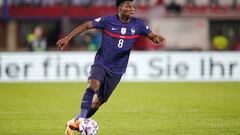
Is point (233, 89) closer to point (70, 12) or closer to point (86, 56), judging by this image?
point (86, 56)

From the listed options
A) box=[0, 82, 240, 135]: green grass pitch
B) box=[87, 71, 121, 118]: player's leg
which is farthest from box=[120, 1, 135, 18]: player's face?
box=[0, 82, 240, 135]: green grass pitch

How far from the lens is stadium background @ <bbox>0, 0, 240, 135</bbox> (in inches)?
606

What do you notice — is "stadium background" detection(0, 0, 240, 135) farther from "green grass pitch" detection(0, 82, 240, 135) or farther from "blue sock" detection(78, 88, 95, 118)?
"blue sock" detection(78, 88, 95, 118)

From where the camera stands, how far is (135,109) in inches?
707

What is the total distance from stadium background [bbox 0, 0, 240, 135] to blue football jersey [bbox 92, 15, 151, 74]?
1331 millimetres

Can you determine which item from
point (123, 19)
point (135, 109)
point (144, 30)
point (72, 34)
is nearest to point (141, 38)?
point (135, 109)

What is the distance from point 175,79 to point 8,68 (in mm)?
6007

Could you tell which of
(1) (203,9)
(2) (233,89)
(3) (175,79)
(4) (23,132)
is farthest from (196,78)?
(4) (23,132)

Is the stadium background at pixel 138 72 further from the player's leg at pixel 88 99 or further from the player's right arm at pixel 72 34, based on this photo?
the player's right arm at pixel 72 34

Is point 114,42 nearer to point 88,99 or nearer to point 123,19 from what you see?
point 123,19

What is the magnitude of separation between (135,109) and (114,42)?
17.5ft

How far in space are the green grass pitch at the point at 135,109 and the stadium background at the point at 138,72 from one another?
0.07 feet

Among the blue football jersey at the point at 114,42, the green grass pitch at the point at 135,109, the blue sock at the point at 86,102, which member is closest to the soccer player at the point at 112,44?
the blue football jersey at the point at 114,42

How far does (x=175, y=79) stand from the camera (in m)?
27.4
